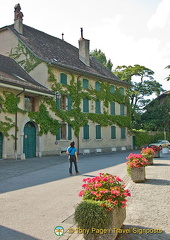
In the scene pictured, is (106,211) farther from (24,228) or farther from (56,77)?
(56,77)

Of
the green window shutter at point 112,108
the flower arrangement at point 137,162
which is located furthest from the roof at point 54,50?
the flower arrangement at point 137,162

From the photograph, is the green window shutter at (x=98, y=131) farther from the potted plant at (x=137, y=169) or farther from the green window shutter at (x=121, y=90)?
the potted plant at (x=137, y=169)

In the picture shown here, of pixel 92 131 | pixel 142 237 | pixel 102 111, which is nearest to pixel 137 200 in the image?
pixel 142 237

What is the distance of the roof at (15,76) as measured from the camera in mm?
20061

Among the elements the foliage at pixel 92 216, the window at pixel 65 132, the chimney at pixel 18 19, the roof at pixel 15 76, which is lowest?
the foliage at pixel 92 216

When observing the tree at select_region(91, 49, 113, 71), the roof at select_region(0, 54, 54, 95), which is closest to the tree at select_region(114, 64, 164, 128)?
the tree at select_region(91, 49, 113, 71)

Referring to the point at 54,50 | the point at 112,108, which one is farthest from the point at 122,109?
the point at 54,50

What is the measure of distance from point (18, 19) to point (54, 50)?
4.83 m

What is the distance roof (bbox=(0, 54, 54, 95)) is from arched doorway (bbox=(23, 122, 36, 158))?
3359 mm

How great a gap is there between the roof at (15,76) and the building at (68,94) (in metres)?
0.85

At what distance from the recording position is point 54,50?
2927 cm

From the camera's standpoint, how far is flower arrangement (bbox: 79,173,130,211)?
4.09 metres

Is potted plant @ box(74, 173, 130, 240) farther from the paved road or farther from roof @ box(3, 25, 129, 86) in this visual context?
roof @ box(3, 25, 129, 86)

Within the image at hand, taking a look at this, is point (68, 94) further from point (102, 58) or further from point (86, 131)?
point (102, 58)
